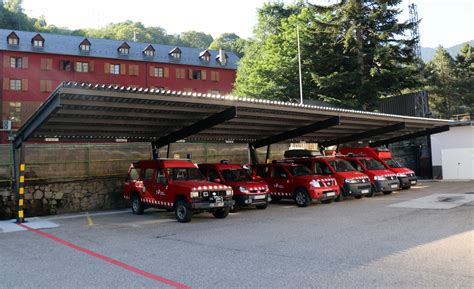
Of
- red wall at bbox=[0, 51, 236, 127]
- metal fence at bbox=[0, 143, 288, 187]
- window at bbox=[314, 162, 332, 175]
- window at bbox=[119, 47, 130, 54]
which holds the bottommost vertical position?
window at bbox=[314, 162, 332, 175]

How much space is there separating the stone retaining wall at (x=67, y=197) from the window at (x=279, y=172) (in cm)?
698

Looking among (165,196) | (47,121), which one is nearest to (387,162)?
(165,196)

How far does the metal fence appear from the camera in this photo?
1594 cm

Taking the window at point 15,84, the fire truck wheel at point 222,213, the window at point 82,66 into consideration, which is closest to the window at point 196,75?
the window at point 82,66

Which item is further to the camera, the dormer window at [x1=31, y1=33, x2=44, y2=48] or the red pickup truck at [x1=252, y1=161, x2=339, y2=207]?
the dormer window at [x1=31, y1=33, x2=44, y2=48]

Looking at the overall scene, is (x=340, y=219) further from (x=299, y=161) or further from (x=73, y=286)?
(x=73, y=286)

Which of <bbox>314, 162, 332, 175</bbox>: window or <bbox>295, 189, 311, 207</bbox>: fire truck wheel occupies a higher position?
<bbox>314, 162, 332, 175</bbox>: window

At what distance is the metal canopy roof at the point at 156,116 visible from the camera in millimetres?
11539

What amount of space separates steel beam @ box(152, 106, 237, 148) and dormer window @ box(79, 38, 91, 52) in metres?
39.5

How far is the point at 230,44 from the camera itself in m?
88.4

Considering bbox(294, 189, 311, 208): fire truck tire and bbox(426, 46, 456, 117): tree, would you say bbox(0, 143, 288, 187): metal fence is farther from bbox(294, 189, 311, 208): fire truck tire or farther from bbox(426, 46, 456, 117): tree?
bbox(426, 46, 456, 117): tree

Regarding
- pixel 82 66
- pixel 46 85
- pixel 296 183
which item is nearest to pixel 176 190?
pixel 296 183

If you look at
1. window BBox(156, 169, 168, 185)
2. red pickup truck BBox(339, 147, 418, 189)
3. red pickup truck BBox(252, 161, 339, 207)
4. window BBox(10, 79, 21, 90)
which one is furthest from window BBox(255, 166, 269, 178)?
window BBox(10, 79, 21, 90)

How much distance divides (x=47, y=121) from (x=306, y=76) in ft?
89.3
